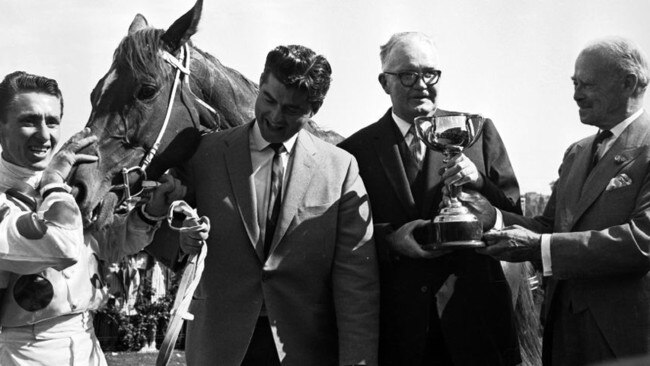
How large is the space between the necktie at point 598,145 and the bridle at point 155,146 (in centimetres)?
207

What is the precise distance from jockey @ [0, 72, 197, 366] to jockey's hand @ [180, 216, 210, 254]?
257 mm

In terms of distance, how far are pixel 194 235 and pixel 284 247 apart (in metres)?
0.41

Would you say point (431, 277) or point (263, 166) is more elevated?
point (263, 166)

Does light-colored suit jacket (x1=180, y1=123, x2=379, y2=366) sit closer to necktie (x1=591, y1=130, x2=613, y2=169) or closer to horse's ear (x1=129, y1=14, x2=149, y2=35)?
necktie (x1=591, y1=130, x2=613, y2=169)

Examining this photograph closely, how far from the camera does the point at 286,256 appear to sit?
390 cm

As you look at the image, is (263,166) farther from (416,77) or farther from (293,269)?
(416,77)

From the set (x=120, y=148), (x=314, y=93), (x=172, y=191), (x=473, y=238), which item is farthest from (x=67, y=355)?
(x=473, y=238)

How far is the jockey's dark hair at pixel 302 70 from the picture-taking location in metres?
3.93

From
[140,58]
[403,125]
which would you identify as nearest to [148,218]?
[140,58]

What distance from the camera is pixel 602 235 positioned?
12.4 feet

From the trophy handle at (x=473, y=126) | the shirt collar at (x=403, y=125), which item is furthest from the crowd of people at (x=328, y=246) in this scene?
the shirt collar at (x=403, y=125)

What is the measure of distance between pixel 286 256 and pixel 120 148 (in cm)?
131

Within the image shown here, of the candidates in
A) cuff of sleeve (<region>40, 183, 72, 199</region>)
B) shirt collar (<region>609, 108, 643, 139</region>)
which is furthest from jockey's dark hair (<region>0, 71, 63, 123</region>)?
shirt collar (<region>609, 108, 643, 139</region>)

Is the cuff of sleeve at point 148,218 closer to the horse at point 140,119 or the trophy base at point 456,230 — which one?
the horse at point 140,119
